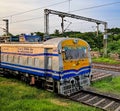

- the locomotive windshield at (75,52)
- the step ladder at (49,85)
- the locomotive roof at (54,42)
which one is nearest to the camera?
the locomotive roof at (54,42)

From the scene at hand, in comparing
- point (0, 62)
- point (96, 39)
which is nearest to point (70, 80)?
point (0, 62)

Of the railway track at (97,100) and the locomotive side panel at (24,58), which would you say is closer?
the railway track at (97,100)

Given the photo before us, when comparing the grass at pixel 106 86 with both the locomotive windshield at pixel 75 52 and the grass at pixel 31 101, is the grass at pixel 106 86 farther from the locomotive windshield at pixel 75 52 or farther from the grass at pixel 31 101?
the grass at pixel 31 101

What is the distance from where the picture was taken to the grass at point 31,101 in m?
10.1

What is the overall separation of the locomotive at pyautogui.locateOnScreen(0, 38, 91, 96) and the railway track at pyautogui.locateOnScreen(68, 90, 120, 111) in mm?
487

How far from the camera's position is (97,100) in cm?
1204

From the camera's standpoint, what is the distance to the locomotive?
495 inches

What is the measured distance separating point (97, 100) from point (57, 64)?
8.72ft

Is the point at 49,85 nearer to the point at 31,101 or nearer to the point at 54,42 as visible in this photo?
the point at 54,42

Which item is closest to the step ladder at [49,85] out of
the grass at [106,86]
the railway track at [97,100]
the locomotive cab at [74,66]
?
the locomotive cab at [74,66]

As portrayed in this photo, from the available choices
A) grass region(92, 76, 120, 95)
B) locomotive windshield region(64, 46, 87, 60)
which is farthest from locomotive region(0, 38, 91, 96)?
grass region(92, 76, 120, 95)

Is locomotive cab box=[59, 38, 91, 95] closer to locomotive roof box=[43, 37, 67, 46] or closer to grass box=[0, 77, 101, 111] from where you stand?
locomotive roof box=[43, 37, 67, 46]

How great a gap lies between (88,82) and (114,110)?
4.11 metres

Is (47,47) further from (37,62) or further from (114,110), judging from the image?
(114,110)
